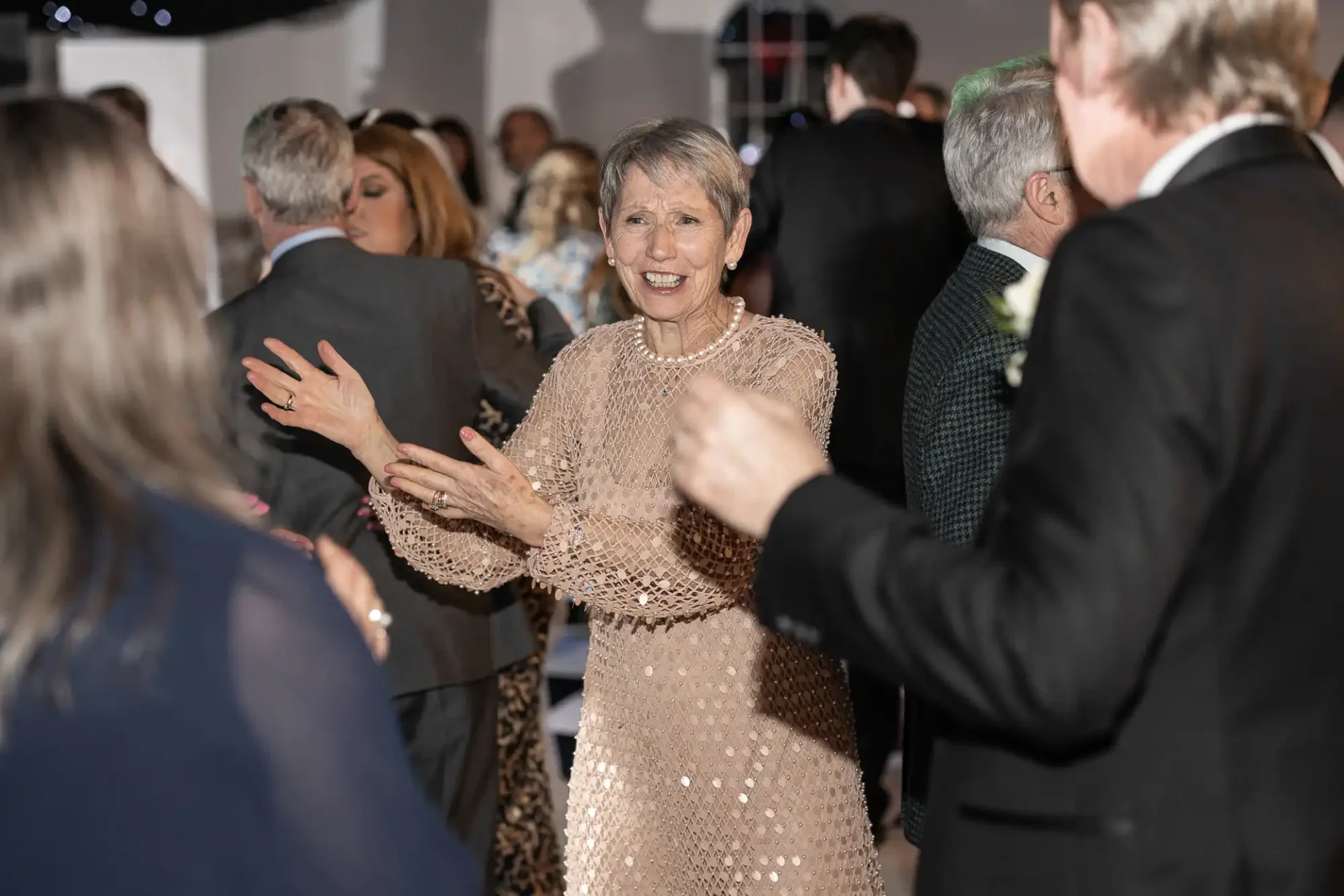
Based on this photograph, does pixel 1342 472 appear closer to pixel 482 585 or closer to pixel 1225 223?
pixel 1225 223

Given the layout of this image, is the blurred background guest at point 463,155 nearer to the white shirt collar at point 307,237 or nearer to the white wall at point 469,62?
the white wall at point 469,62

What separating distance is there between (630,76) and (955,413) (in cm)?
732

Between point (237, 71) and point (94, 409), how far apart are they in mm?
8540

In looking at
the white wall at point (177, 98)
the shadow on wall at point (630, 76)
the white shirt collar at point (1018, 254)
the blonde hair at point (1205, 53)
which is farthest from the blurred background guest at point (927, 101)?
the blonde hair at point (1205, 53)

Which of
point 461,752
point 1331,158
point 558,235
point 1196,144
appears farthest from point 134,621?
point 558,235

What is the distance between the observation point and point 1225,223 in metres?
1.22

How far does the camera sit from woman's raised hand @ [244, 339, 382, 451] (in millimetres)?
2381

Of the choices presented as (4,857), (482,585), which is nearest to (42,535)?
(4,857)

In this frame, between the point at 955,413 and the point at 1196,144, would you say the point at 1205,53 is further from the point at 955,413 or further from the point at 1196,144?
the point at 955,413

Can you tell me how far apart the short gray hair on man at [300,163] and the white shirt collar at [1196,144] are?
2.04 m

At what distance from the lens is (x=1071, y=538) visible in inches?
44.7

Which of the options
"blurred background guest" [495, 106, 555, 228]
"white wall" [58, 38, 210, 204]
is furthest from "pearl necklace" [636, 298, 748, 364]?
"white wall" [58, 38, 210, 204]

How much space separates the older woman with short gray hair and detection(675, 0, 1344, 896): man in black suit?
0.96m

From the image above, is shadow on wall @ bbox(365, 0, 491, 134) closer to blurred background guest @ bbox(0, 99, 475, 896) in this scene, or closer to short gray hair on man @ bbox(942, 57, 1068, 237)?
short gray hair on man @ bbox(942, 57, 1068, 237)
